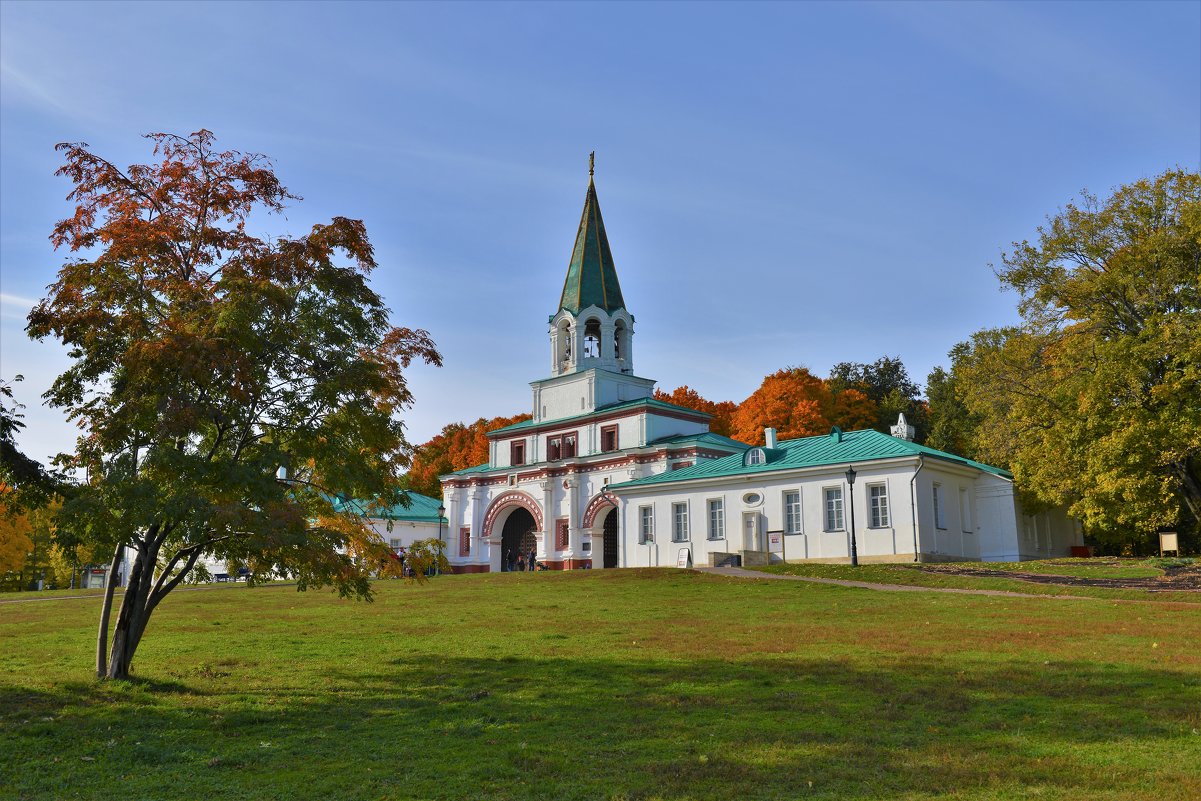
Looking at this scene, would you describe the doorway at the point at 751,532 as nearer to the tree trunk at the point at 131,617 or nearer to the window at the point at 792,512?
the window at the point at 792,512

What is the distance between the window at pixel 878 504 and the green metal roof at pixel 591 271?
1038 inches

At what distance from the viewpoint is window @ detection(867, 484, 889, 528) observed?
35812 mm

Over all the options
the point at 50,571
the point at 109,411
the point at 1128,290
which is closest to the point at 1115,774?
the point at 109,411

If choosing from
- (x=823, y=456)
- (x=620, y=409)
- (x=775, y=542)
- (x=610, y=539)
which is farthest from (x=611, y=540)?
(x=823, y=456)

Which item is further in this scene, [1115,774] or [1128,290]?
[1128,290]

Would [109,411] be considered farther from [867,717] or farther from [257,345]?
[867,717]

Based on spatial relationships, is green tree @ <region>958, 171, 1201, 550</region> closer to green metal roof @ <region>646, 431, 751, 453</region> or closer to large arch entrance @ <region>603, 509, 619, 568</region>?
green metal roof @ <region>646, 431, 751, 453</region>

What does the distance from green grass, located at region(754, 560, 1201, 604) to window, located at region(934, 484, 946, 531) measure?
15.8 ft

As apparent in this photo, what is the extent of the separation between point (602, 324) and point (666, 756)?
167ft

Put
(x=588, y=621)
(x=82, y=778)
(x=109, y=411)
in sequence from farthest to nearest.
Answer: (x=588, y=621), (x=109, y=411), (x=82, y=778)

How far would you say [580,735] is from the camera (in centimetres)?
1013

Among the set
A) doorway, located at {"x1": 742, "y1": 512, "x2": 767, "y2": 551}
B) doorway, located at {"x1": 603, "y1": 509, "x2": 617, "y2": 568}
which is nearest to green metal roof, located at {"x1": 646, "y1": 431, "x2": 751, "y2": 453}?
doorway, located at {"x1": 603, "y1": 509, "x2": 617, "y2": 568}

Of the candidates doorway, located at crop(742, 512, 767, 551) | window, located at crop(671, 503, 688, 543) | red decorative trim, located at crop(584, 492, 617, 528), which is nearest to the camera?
doorway, located at crop(742, 512, 767, 551)

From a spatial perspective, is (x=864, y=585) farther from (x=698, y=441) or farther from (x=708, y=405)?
(x=708, y=405)
